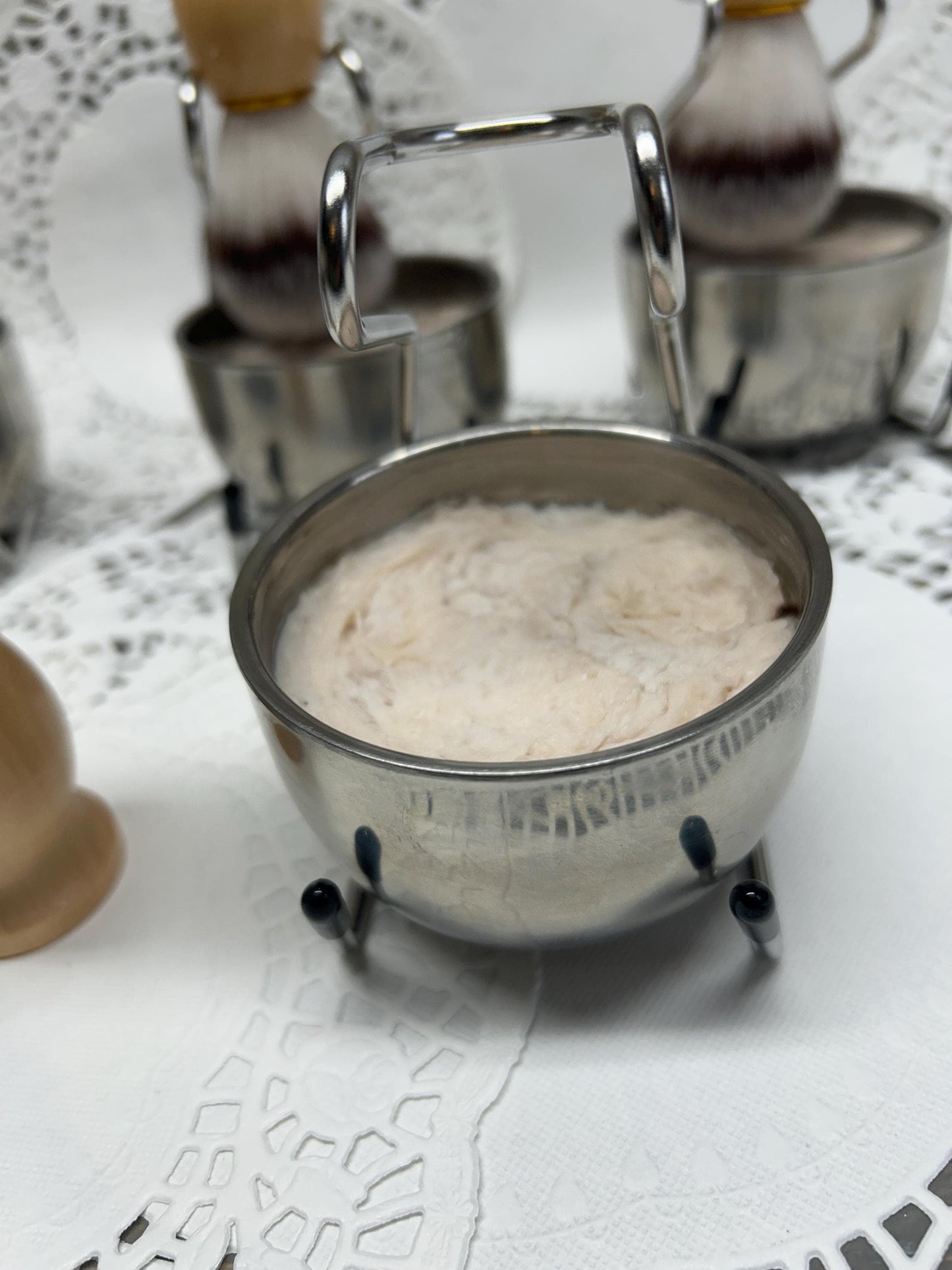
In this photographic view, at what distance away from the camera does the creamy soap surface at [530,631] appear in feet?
1.65

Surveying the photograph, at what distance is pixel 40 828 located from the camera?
550 mm

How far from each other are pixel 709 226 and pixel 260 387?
35 centimetres

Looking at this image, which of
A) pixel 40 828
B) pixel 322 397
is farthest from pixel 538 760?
pixel 322 397

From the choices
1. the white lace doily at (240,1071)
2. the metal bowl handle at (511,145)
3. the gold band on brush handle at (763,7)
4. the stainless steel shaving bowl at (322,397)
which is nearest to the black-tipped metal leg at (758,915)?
the white lace doily at (240,1071)

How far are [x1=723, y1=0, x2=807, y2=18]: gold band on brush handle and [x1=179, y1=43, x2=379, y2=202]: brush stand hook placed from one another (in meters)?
0.27

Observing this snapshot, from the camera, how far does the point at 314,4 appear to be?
75 cm

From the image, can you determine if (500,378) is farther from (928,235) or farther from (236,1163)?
(236,1163)

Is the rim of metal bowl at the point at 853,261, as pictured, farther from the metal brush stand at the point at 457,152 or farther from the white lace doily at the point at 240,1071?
the white lace doily at the point at 240,1071

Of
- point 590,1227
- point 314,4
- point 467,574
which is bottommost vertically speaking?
point 590,1227

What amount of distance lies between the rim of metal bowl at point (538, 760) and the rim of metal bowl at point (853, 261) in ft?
0.80

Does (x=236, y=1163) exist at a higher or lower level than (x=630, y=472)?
lower

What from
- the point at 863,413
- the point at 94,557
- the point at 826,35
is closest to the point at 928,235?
the point at 863,413

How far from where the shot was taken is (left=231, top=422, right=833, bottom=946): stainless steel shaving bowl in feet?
1.36

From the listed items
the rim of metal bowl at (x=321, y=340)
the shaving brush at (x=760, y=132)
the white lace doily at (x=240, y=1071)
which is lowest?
the white lace doily at (x=240, y=1071)
